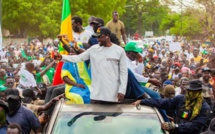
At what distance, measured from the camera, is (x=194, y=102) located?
291 inches

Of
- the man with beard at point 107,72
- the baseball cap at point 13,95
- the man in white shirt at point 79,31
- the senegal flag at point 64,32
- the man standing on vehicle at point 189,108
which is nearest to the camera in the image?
the man standing on vehicle at point 189,108

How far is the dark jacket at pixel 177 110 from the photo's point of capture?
7.16 metres

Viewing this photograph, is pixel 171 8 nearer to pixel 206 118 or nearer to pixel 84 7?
pixel 84 7

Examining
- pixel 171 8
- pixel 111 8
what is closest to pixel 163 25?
pixel 111 8

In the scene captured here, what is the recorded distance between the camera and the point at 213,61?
15.4 m

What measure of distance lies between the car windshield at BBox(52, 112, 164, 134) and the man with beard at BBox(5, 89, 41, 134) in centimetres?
75

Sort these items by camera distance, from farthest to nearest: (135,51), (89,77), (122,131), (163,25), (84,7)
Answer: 1. (163,25)
2. (84,7)
3. (135,51)
4. (89,77)
5. (122,131)

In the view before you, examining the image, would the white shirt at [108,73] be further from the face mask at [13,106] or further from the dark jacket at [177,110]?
the face mask at [13,106]

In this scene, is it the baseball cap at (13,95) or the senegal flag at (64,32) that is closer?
the baseball cap at (13,95)

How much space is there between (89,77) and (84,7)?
132 feet

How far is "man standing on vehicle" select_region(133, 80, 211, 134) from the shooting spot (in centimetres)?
721

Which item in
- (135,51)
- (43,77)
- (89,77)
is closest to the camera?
(89,77)

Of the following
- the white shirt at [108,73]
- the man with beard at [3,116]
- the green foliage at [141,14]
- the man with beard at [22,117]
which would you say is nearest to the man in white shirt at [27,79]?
the man with beard at [22,117]

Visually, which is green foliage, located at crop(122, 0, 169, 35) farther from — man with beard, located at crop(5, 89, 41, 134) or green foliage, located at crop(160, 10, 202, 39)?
man with beard, located at crop(5, 89, 41, 134)
